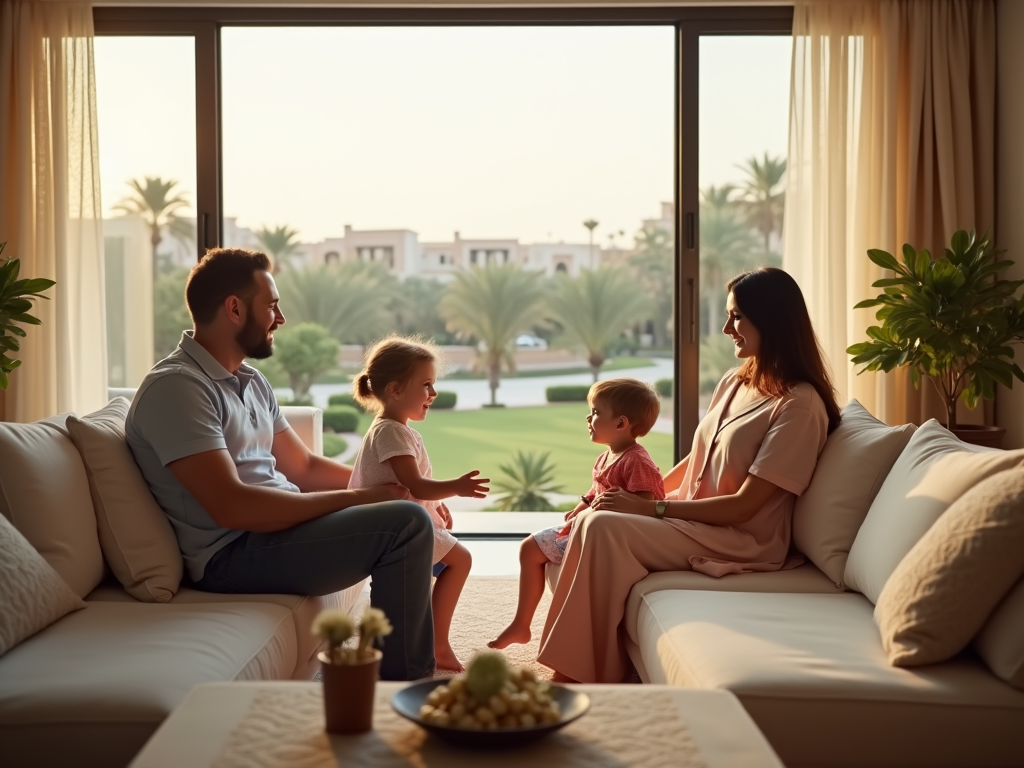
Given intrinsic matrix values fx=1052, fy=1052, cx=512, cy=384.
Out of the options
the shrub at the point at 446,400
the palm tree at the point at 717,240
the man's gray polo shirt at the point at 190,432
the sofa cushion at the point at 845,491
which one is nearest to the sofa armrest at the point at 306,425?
the man's gray polo shirt at the point at 190,432

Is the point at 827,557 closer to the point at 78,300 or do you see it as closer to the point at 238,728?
the point at 238,728

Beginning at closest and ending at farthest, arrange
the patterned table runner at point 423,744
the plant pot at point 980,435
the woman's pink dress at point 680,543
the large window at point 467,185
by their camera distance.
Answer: the patterned table runner at point 423,744 → the woman's pink dress at point 680,543 → the plant pot at point 980,435 → the large window at point 467,185

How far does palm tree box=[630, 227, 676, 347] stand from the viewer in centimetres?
551

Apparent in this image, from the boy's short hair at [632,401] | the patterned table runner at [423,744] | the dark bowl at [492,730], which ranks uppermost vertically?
the boy's short hair at [632,401]

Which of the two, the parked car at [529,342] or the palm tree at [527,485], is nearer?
the parked car at [529,342]

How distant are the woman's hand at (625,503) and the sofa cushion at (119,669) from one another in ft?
3.24

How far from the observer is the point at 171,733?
162 centimetres

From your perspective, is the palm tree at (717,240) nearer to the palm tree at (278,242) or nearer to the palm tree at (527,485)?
the palm tree at (527,485)

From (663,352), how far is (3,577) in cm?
390

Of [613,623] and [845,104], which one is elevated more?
[845,104]

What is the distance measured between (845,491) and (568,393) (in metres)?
3.46

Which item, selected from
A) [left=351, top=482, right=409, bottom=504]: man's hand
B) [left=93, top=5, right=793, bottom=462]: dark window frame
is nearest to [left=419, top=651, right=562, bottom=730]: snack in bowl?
[left=351, top=482, right=409, bottom=504]: man's hand

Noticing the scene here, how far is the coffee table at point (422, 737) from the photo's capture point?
5.02 feet

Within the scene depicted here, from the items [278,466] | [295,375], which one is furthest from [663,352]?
[278,466]
